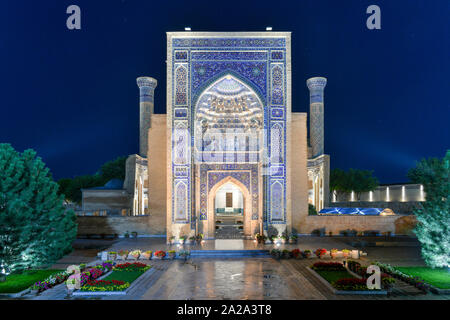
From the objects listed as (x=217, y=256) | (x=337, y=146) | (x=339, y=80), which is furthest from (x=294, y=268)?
(x=337, y=146)

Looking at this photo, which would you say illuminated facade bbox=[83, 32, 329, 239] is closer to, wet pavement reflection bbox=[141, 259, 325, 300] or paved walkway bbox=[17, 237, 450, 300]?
paved walkway bbox=[17, 237, 450, 300]

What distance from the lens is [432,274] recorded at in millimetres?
9117

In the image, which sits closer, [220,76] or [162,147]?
[220,76]

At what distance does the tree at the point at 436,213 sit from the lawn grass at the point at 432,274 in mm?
213

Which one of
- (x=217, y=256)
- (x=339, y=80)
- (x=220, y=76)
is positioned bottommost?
(x=217, y=256)

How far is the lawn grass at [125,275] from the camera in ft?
28.2

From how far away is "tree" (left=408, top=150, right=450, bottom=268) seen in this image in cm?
919

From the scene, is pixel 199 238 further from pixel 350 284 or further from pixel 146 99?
pixel 146 99

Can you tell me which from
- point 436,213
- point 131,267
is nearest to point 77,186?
point 131,267

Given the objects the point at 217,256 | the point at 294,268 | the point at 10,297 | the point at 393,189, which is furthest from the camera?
the point at 393,189

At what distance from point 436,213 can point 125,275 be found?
334 inches
